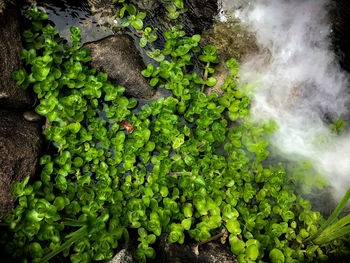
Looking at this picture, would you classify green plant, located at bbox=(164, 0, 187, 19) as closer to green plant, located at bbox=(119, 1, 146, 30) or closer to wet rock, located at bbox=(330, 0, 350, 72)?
green plant, located at bbox=(119, 1, 146, 30)

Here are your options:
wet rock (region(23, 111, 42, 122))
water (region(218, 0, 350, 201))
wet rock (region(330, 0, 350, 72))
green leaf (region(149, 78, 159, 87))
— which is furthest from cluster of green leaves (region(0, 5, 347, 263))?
wet rock (region(330, 0, 350, 72))

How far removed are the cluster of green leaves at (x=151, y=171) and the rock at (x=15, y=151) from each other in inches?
6.8

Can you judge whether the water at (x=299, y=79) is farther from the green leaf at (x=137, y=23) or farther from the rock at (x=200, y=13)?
the green leaf at (x=137, y=23)

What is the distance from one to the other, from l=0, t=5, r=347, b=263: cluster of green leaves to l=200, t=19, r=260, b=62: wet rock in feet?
1.08

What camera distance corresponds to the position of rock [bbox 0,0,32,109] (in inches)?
103

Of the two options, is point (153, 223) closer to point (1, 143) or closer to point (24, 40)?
point (1, 143)

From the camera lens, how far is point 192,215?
2838 mm

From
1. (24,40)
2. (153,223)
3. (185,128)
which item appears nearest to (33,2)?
(24,40)

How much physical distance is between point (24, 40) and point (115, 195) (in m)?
2.19

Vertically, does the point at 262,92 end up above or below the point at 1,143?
above

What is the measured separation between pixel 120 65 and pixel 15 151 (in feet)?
5.14

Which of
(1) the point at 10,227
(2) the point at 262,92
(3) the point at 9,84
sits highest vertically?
(2) the point at 262,92

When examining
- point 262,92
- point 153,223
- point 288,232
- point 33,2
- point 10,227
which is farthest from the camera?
point 262,92

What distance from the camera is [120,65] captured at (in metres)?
3.13
